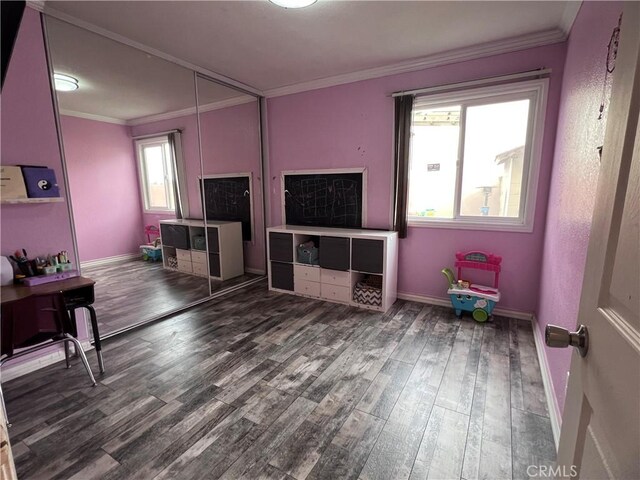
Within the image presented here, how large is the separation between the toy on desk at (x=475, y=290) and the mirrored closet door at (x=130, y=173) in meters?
2.89

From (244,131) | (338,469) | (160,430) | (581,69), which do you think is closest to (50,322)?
(160,430)

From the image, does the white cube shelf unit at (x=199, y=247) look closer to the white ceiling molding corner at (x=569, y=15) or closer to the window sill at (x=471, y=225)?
the window sill at (x=471, y=225)

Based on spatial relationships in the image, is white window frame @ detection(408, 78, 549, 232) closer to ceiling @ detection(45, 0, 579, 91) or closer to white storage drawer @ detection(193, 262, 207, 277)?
ceiling @ detection(45, 0, 579, 91)

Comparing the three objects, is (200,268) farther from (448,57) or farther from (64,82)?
(448,57)

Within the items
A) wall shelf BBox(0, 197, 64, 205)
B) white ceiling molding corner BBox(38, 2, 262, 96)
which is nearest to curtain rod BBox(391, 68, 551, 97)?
white ceiling molding corner BBox(38, 2, 262, 96)

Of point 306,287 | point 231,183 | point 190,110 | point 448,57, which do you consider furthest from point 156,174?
point 448,57

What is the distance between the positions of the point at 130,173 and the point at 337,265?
234 cm

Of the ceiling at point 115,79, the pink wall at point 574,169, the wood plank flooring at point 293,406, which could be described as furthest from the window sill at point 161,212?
the pink wall at point 574,169

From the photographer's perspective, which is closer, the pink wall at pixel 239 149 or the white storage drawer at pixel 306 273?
the white storage drawer at pixel 306 273

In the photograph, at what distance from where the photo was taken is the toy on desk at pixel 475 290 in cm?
297

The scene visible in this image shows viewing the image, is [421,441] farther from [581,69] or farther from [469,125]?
[469,125]

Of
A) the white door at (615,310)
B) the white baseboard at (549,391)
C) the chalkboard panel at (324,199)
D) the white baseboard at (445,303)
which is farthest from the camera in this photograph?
the chalkboard panel at (324,199)

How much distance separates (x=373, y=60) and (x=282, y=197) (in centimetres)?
203

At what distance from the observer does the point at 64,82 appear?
2377mm
